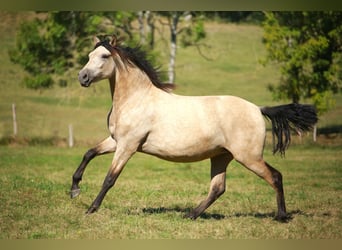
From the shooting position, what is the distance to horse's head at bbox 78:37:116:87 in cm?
723

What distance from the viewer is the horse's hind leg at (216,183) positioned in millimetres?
7363

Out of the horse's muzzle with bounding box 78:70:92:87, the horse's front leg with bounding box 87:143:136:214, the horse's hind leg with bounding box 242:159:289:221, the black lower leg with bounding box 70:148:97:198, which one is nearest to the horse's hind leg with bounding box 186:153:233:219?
the horse's hind leg with bounding box 242:159:289:221

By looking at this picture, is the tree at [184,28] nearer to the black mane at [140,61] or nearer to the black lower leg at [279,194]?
the black mane at [140,61]

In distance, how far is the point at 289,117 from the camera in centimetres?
768

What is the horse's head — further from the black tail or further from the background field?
the black tail

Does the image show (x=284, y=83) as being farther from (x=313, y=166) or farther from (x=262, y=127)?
(x=262, y=127)

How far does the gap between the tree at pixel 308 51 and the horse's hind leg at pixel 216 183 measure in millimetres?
13492

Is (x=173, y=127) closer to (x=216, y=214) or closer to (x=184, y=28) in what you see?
(x=216, y=214)

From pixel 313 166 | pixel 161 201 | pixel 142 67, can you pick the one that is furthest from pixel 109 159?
pixel 142 67

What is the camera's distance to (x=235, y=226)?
681cm

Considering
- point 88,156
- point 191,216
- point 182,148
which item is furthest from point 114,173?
point 191,216

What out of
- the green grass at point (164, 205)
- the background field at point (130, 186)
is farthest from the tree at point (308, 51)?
the green grass at point (164, 205)

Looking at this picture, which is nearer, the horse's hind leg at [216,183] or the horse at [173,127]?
the horse at [173,127]

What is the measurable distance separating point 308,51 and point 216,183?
1413cm
